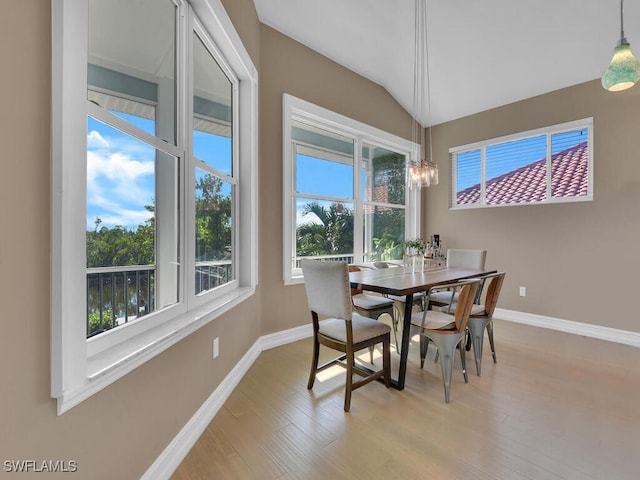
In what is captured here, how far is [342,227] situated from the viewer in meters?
4.02

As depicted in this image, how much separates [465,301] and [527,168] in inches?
117

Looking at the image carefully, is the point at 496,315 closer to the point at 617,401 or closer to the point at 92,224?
the point at 617,401

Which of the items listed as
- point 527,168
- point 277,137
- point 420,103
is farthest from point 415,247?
point 420,103

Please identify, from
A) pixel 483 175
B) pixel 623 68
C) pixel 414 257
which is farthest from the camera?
pixel 483 175

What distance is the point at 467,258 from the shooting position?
3564mm

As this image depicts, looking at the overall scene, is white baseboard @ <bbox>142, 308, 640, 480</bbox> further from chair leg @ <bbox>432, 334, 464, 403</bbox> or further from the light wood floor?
chair leg @ <bbox>432, 334, 464, 403</bbox>

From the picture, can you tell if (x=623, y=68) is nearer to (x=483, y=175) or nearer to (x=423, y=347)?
(x=483, y=175)

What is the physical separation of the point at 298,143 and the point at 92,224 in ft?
8.73

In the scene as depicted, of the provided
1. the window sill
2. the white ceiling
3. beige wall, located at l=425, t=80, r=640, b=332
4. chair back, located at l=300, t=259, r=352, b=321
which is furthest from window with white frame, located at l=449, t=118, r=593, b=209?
the window sill

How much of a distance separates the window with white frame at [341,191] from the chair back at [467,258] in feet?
3.68

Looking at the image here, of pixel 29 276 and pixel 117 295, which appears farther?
pixel 117 295

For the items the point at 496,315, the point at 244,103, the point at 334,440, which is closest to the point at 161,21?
the point at 244,103

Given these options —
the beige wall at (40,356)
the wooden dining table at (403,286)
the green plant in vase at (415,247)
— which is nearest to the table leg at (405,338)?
the wooden dining table at (403,286)

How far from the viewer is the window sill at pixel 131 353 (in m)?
0.98
